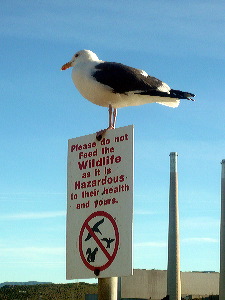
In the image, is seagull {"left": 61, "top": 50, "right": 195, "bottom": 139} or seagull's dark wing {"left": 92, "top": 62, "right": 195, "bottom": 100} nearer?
seagull {"left": 61, "top": 50, "right": 195, "bottom": 139}

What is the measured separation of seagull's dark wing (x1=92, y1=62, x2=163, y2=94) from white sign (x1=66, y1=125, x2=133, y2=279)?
1193 mm

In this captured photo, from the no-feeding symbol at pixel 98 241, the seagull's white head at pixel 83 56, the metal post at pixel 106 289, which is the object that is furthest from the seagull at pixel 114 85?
the metal post at pixel 106 289

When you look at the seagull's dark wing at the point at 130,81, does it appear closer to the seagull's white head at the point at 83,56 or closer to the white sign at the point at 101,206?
the seagull's white head at the point at 83,56

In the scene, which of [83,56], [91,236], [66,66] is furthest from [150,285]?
[91,236]

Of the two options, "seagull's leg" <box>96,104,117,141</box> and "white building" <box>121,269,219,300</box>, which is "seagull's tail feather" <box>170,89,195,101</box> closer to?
"seagull's leg" <box>96,104,117,141</box>

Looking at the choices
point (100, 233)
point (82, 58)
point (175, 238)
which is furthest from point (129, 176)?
point (175, 238)

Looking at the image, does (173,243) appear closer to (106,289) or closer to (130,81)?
(130,81)

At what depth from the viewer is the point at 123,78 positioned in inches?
265

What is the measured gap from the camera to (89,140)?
17.6ft

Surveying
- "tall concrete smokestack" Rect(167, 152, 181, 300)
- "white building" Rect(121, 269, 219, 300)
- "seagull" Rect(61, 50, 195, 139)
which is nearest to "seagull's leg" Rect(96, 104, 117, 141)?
"seagull" Rect(61, 50, 195, 139)

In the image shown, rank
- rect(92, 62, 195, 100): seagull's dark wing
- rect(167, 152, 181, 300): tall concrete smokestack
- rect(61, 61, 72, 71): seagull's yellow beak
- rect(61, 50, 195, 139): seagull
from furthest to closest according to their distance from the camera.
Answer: rect(167, 152, 181, 300): tall concrete smokestack < rect(61, 61, 72, 71): seagull's yellow beak < rect(92, 62, 195, 100): seagull's dark wing < rect(61, 50, 195, 139): seagull

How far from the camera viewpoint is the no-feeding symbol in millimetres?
4859

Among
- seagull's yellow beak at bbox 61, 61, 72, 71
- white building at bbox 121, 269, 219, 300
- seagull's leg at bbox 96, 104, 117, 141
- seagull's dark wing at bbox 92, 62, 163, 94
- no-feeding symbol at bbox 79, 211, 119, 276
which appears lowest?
white building at bbox 121, 269, 219, 300

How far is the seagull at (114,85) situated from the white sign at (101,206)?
35.1 inches
